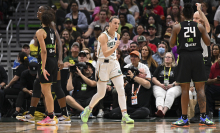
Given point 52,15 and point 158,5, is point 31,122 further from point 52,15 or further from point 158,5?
point 158,5

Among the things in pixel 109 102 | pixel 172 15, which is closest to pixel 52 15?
pixel 109 102

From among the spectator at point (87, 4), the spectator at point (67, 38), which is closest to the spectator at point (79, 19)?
the spectator at point (87, 4)

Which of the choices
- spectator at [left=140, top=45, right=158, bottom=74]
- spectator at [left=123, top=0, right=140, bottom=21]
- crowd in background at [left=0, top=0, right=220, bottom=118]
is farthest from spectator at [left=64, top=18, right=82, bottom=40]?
spectator at [left=140, top=45, right=158, bottom=74]

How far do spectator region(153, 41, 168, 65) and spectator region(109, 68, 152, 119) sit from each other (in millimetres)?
1625

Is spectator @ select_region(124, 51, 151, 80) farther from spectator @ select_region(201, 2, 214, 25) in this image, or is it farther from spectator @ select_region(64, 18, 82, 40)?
spectator @ select_region(201, 2, 214, 25)

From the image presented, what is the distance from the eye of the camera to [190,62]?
564 centimetres

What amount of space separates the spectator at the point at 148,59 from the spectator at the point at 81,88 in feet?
4.85

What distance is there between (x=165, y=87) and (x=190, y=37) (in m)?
2.90

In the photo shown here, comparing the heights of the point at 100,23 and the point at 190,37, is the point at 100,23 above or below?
above

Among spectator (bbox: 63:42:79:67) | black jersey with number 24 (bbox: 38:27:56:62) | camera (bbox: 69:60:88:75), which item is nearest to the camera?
black jersey with number 24 (bbox: 38:27:56:62)

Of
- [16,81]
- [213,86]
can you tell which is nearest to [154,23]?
[213,86]

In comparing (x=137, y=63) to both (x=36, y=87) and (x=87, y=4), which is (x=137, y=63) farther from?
(x=87, y=4)

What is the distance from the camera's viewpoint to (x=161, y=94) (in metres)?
8.22

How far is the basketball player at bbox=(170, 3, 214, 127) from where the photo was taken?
18.5ft
